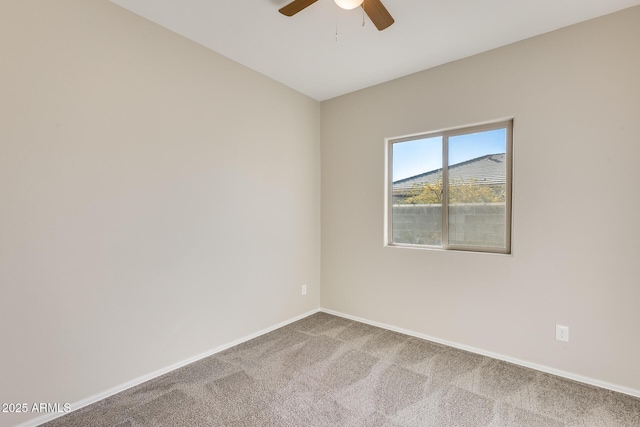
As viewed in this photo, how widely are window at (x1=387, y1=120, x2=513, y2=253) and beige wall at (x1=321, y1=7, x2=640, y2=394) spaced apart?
0.47ft

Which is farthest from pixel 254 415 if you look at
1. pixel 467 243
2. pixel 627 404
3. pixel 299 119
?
pixel 299 119

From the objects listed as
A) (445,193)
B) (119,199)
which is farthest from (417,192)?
(119,199)

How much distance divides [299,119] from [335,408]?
9.25 feet

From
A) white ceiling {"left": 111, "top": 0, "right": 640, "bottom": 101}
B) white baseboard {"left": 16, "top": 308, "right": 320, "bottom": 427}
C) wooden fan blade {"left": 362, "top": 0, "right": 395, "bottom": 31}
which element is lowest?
white baseboard {"left": 16, "top": 308, "right": 320, "bottom": 427}

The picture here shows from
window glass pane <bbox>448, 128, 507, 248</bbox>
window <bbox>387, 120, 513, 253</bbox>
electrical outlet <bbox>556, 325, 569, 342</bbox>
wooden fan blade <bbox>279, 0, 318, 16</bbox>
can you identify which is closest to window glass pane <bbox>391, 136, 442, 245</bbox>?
window <bbox>387, 120, 513, 253</bbox>

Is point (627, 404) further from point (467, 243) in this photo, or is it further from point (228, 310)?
point (228, 310)

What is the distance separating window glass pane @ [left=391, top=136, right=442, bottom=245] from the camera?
289 centimetres

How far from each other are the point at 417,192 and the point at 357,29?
5.28 feet

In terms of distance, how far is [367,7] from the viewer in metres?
1.66

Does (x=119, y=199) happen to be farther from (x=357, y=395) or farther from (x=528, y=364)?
(x=528, y=364)

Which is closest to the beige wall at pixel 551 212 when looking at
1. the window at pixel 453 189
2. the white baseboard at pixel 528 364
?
the white baseboard at pixel 528 364

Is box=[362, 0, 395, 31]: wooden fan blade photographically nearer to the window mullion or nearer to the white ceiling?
the white ceiling

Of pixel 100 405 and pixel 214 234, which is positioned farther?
pixel 214 234

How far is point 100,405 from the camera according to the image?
6.03 ft
